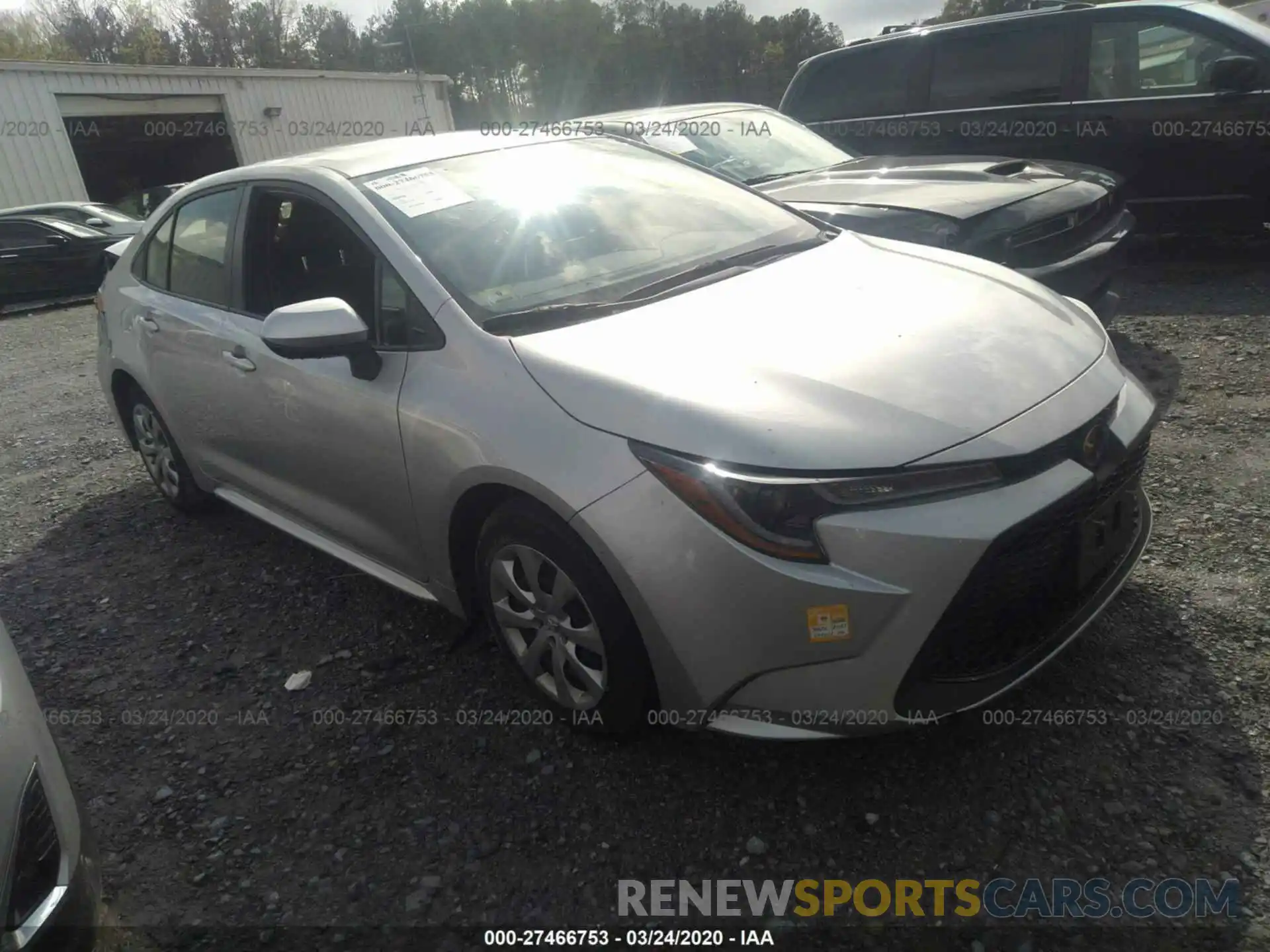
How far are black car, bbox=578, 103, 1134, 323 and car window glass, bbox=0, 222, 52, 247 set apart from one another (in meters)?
9.74

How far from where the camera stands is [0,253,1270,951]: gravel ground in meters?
2.15

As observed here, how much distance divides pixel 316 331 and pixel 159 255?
6.68 ft

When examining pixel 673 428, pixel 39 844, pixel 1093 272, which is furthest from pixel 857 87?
pixel 39 844

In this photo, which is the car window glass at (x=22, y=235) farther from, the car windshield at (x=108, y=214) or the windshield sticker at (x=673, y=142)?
the windshield sticker at (x=673, y=142)

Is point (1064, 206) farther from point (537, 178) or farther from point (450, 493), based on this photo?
point (450, 493)

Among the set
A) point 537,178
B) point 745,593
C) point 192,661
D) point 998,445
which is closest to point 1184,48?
point 537,178

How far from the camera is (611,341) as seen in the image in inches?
95.7

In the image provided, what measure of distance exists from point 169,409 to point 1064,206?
4.31 meters

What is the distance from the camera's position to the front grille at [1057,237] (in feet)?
14.5

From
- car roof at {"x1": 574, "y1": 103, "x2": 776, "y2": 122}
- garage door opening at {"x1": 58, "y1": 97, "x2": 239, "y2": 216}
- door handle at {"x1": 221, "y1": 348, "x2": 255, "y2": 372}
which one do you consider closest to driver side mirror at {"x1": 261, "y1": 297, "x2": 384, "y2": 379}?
door handle at {"x1": 221, "y1": 348, "x2": 255, "y2": 372}

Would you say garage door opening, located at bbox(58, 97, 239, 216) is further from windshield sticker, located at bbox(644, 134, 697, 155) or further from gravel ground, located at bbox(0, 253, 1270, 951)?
gravel ground, located at bbox(0, 253, 1270, 951)

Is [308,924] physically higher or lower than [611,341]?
lower

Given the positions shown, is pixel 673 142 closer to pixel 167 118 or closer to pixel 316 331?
pixel 316 331
